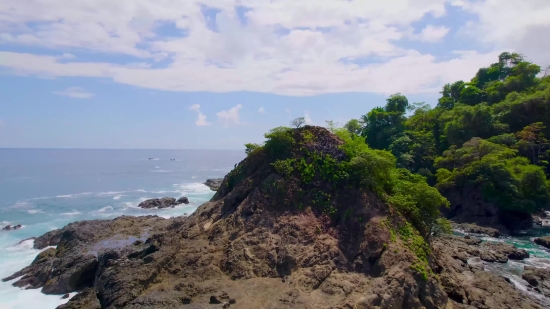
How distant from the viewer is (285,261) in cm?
1909

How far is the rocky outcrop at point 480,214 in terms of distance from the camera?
136ft

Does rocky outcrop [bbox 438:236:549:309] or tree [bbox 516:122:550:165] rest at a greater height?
tree [bbox 516:122:550:165]

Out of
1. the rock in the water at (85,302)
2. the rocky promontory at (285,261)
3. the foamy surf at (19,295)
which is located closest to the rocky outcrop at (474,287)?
the rocky promontory at (285,261)

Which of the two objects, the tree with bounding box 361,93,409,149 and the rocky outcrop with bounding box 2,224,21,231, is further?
the tree with bounding box 361,93,409,149

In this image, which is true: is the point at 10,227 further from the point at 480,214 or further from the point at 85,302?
the point at 480,214

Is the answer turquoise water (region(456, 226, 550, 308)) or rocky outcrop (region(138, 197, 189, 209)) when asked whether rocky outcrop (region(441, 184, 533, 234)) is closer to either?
turquoise water (region(456, 226, 550, 308))

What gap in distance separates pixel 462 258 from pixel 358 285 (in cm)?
1482

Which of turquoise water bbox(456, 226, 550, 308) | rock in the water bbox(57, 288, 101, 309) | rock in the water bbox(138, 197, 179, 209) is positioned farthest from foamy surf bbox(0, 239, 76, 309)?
turquoise water bbox(456, 226, 550, 308)

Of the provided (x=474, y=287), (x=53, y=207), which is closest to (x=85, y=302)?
(x=474, y=287)

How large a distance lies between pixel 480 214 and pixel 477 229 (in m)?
4.52

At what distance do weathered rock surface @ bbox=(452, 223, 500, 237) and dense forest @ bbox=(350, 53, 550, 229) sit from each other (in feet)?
13.6

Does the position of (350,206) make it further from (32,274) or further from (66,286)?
(32,274)

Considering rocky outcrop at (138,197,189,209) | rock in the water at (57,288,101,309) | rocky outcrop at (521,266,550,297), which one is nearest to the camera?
rock in the water at (57,288,101,309)

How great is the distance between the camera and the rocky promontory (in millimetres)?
17234
